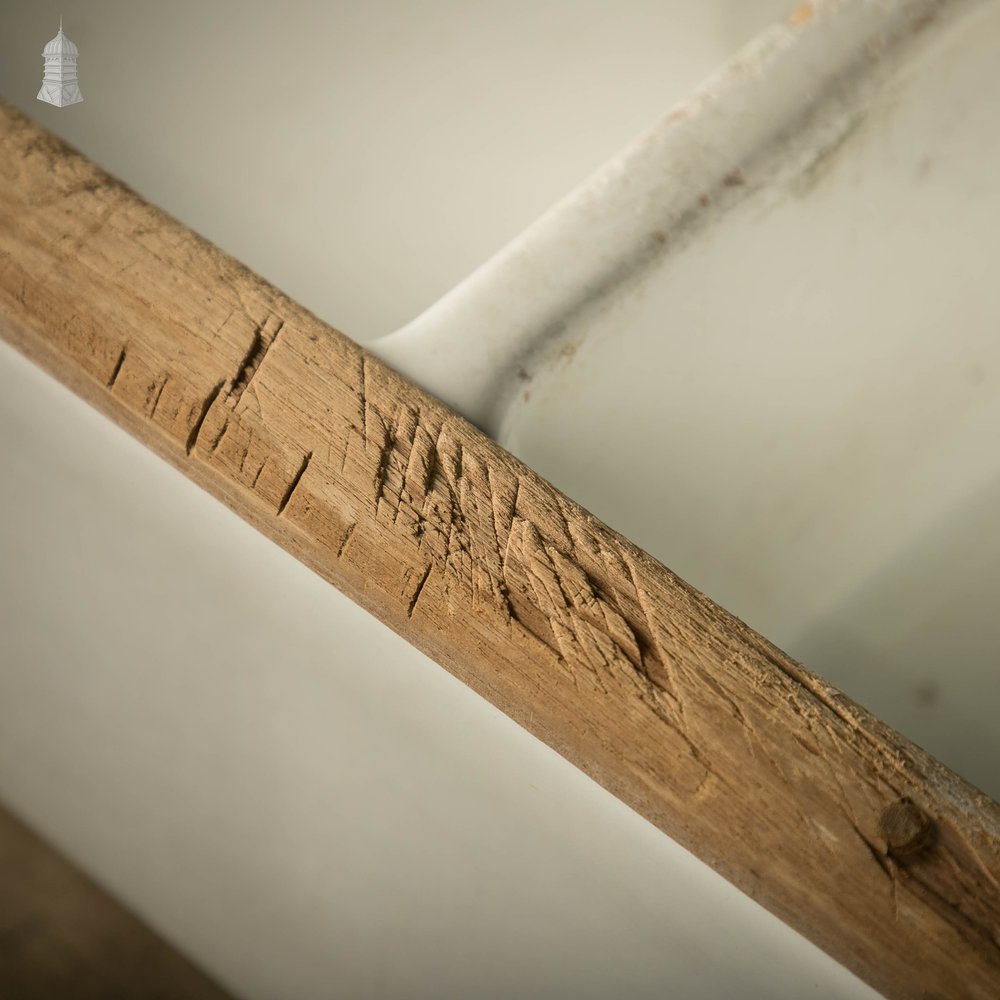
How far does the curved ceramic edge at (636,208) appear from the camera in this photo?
686 mm

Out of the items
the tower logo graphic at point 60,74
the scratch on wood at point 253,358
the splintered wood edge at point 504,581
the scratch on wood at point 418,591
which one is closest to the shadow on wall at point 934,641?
the splintered wood edge at point 504,581

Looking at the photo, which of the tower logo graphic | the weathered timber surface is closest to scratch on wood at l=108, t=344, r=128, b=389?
the weathered timber surface

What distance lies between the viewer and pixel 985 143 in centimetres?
80

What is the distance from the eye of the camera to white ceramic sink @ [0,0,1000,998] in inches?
27.1

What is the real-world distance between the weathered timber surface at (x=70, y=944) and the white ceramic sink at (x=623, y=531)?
0.11ft

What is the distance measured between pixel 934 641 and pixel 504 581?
551mm

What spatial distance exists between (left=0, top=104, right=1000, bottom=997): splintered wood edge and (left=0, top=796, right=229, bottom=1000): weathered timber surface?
0.61 m

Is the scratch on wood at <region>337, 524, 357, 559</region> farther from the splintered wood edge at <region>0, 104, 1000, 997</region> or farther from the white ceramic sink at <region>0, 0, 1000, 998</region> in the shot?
the white ceramic sink at <region>0, 0, 1000, 998</region>

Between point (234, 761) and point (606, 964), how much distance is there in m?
0.39

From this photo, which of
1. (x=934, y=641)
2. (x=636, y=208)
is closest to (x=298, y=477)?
(x=636, y=208)

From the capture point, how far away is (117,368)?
593 millimetres

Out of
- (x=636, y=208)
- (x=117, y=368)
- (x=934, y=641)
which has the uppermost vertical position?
(x=636, y=208)

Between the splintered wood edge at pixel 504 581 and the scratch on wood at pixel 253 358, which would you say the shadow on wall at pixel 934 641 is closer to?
the splintered wood edge at pixel 504 581

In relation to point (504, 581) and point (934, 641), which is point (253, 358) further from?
point (934, 641)
